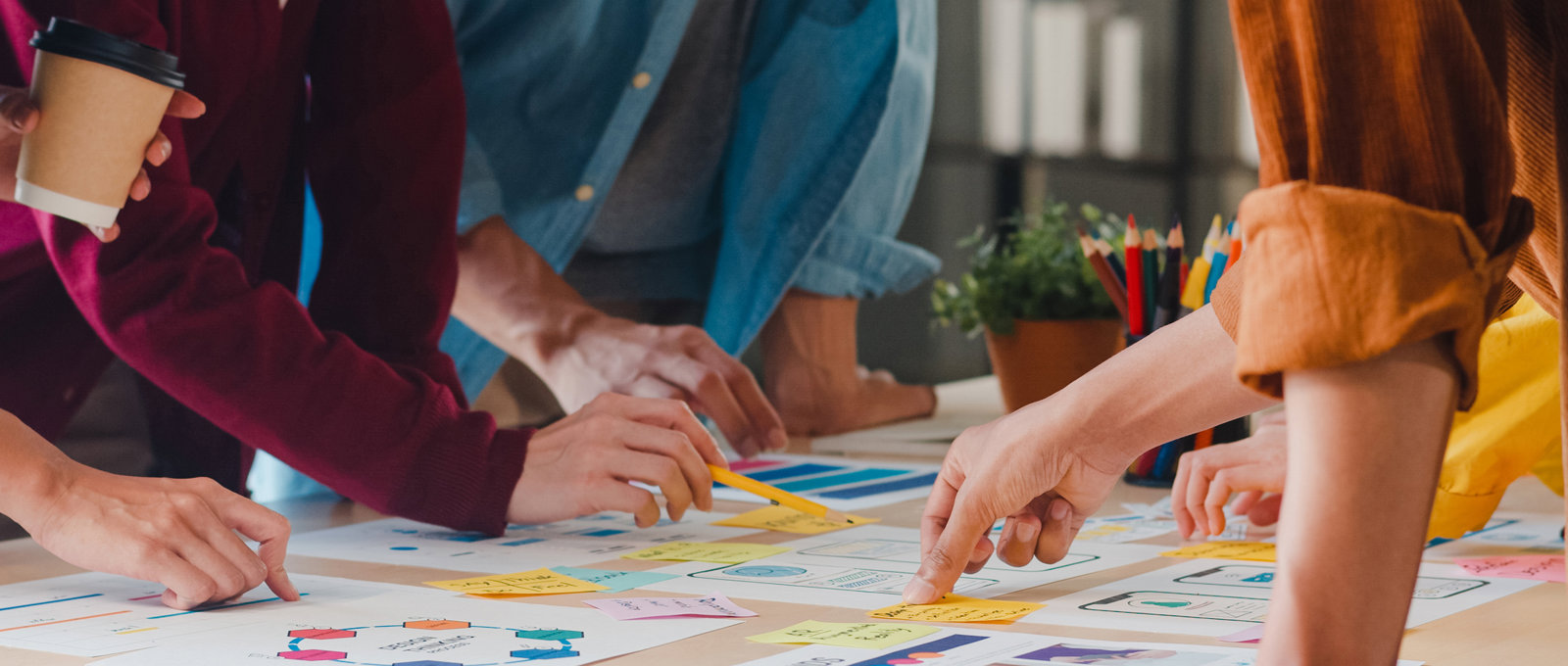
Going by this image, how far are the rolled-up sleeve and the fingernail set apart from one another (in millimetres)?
295

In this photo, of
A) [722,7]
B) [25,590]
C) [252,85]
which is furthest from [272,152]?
[722,7]

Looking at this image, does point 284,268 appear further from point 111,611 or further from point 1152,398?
point 1152,398

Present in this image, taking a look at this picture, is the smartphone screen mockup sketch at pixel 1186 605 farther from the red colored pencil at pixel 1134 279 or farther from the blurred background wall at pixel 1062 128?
the blurred background wall at pixel 1062 128

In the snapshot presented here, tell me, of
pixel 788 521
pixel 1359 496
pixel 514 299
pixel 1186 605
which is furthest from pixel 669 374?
pixel 1359 496

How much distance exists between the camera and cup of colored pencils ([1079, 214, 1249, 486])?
40.9 inches

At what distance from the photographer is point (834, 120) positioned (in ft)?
4.62

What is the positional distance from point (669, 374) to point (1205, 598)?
56cm

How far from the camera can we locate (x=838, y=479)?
1.10 meters

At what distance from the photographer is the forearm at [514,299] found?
1.20 m

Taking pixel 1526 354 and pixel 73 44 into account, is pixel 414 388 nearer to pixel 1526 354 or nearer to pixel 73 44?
pixel 73 44

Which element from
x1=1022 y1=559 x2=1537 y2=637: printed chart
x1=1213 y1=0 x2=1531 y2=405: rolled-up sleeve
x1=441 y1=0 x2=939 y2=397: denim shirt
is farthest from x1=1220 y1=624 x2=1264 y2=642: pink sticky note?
x1=441 y1=0 x2=939 y2=397: denim shirt

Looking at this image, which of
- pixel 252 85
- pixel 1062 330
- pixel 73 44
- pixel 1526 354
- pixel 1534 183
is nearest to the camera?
pixel 1534 183

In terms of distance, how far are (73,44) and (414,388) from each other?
28cm

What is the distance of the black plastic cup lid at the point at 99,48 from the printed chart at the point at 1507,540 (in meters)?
0.68
